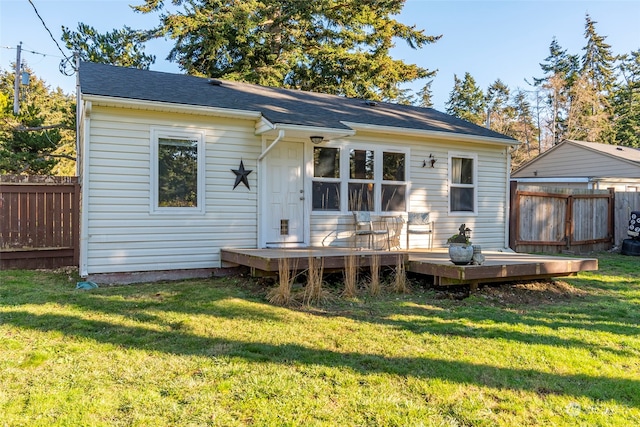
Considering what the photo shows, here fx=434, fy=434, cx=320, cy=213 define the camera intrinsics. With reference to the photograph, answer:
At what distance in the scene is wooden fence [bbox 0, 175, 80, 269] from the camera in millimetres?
7277

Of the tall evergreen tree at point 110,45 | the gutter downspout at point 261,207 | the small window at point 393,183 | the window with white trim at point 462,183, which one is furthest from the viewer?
the tall evergreen tree at point 110,45

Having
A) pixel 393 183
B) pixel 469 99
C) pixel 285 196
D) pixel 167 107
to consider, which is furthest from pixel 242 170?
pixel 469 99

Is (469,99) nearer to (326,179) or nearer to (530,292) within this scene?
(326,179)

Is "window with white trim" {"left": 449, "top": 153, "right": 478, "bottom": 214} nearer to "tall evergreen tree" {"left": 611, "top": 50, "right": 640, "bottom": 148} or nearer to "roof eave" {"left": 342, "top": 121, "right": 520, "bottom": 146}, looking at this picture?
"roof eave" {"left": 342, "top": 121, "right": 520, "bottom": 146}

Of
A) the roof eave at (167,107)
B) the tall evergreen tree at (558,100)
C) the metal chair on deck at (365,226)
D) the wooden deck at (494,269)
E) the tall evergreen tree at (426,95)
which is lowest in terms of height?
the wooden deck at (494,269)

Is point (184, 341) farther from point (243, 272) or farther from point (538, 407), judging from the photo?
point (243, 272)

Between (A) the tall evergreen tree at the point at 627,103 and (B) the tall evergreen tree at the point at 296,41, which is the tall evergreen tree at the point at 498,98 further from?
(B) the tall evergreen tree at the point at 296,41

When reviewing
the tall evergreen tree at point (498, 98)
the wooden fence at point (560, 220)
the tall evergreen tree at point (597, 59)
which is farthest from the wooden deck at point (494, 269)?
the tall evergreen tree at point (597, 59)

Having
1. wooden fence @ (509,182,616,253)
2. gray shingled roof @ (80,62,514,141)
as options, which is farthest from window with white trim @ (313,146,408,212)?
wooden fence @ (509,182,616,253)

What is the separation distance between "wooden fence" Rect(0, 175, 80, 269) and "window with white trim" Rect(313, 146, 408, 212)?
14.2 feet

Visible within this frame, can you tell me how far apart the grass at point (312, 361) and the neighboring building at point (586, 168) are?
12184 mm

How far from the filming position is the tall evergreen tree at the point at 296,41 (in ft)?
50.5

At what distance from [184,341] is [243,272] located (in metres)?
3.51

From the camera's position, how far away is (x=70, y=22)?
1365 cm
